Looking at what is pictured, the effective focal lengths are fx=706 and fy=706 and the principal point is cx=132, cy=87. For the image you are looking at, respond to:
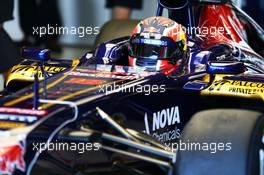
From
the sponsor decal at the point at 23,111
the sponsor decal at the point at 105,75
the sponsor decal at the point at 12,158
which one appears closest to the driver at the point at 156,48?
the sponsor decal at the point at 105,75

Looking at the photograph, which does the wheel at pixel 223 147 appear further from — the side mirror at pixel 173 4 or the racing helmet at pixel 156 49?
the side mirror at pixel 173 4

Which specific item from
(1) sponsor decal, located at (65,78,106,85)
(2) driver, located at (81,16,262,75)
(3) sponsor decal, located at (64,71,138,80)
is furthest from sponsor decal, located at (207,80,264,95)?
(1) sponsor decal, located at (65,78,106,85)

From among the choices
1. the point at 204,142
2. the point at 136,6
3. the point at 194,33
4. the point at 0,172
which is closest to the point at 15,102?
the point at 0,172

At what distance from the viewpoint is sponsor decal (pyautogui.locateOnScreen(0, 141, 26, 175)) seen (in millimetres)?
1956

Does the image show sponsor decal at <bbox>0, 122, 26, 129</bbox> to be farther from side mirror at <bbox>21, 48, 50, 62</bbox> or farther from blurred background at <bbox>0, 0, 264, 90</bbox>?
blurred background at <bbox>0, 0, 264, 90</bbox>

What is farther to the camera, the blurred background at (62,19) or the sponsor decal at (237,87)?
the blurred background at (62,19)

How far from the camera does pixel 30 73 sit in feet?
10.0

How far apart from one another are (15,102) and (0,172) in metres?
0.29

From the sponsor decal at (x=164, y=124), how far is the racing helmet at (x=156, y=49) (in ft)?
0.64

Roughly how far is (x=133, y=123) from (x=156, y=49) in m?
0.47

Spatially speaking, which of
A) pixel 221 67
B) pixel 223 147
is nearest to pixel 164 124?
pixel 221 67

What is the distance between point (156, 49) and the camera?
2709 mm

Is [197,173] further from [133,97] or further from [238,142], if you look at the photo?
[133,97]

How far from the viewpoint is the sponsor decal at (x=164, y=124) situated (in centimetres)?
242
